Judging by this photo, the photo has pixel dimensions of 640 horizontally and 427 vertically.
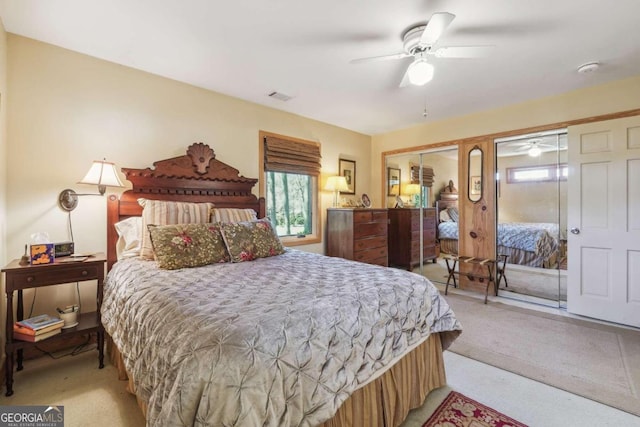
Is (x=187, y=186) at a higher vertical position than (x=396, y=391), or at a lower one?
higher

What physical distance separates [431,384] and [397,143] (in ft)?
12.7

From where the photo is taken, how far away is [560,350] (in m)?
2.40

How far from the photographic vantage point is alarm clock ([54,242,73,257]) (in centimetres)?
213

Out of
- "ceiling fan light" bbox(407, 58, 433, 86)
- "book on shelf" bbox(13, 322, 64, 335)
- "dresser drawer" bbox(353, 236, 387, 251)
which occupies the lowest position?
"book on shelf" bbox(13, 322, 64, 335)

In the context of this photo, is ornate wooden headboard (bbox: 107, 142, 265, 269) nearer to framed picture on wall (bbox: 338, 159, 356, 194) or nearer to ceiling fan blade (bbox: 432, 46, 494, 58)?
framed picture on wall (bbox: 338, 159, 356, 194)

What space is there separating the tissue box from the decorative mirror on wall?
4.53m

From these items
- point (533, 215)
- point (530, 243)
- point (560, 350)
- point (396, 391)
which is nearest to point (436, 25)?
point (396, 391)

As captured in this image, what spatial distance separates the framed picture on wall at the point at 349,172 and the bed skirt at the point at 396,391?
3195mm

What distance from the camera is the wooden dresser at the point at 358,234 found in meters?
4.02

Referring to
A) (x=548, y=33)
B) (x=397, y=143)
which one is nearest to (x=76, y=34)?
(x=548, y=33)

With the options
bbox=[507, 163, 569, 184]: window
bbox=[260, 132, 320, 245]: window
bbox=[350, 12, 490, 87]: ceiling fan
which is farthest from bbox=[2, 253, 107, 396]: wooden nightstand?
bbox=[507, 163, 569, 184]: window

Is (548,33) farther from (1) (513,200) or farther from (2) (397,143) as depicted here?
(2) (397,143)

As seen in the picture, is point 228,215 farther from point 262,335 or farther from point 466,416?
point 466,416

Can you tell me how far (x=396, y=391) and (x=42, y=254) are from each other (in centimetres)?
244
